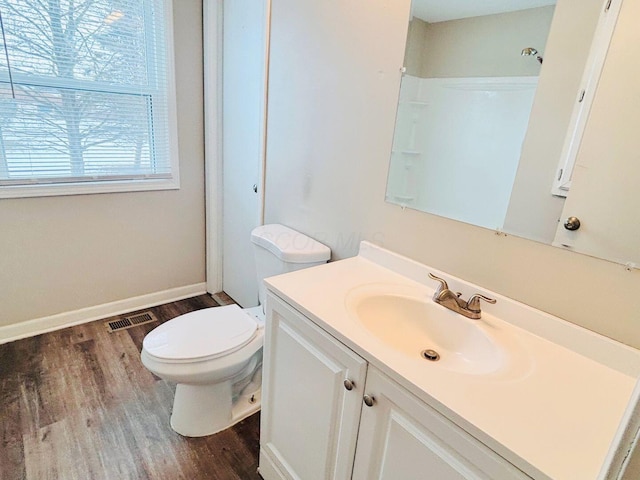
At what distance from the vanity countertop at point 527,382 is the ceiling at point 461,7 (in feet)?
2.58

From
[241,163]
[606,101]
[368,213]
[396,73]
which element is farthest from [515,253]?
[241,163]

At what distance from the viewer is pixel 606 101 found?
32.9 inches

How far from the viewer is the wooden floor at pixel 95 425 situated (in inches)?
54.8

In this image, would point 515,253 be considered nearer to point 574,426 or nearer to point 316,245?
point 574,426

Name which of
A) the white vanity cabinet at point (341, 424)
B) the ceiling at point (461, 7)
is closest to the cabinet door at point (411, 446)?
the white vanity cabinet at point (341, 424)

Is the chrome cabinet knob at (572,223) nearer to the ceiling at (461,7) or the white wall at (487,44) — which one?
the white wall at (487,44)

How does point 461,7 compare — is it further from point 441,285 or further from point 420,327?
point 420,327

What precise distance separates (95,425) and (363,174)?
1.58m

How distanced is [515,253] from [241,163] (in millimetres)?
1674

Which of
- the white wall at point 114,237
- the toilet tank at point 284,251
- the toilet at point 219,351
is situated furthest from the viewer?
the white wall at point 114,237

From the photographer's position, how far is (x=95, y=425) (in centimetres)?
157

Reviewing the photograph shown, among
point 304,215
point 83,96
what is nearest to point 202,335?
point 304,215

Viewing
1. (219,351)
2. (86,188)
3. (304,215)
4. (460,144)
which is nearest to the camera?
(460,144)

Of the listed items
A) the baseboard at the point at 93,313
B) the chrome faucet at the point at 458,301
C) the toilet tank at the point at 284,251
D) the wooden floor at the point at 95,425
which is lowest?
Result: the wooden floor at the point at 95,425
